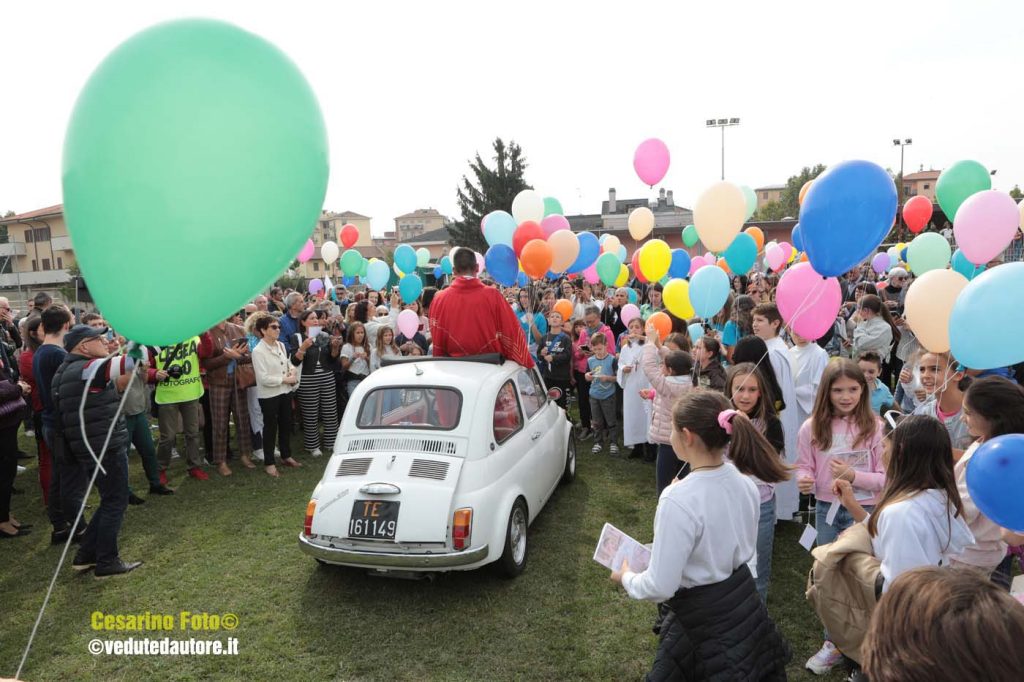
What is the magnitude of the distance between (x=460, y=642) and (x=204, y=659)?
5.56ft

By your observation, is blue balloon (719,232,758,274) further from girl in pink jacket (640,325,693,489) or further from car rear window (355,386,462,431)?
car rear window (355,386,462,431)

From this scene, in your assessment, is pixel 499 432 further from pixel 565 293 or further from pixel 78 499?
pixel 565 293

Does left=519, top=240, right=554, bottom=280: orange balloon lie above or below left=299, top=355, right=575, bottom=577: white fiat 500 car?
above

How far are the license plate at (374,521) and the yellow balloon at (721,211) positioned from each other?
15.5ft

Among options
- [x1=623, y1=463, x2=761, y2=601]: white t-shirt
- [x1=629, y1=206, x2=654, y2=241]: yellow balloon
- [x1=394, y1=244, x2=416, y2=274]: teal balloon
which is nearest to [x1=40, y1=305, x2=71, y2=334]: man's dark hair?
[x1=623, y1=463, x2=761, y2=601]: white t-shirt

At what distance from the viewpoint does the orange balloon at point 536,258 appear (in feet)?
27.0

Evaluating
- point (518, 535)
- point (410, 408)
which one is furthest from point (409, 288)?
point (518, 535)

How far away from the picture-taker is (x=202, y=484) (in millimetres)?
7098

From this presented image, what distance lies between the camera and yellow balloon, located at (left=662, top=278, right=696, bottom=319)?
284 inches

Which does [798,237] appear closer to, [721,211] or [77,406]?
[721,211]

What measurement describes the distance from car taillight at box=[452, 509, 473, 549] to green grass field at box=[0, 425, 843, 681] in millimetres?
555

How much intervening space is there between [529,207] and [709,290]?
14.3 ft

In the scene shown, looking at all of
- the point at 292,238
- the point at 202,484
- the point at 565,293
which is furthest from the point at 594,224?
the point at 292,238

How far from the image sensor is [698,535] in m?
2.30
